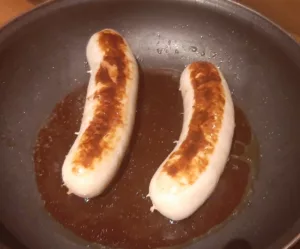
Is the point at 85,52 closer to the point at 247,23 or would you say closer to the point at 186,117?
the point at 186,117

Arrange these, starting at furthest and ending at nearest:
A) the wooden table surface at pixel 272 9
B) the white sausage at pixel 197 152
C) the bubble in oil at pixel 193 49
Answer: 1. the wooden table surface at pixel 272 9
2. the bubble in oil at pixel 193 49
3. the white sausage at pixel 197 152

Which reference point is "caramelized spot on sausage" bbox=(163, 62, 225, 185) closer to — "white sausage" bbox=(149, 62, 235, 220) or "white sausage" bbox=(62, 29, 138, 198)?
"white sausage" bbox=(149, 62, 235, 220)

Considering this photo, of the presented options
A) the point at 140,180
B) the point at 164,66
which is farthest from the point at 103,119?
the point at 164,66

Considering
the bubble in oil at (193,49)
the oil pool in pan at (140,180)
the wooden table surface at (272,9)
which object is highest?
the wooden table surface at (272,9)

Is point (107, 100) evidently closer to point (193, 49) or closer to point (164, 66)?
point (164, 66)

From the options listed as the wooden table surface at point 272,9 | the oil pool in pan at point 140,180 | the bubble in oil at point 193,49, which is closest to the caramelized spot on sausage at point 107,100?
the oil pool in pan at point 140,180

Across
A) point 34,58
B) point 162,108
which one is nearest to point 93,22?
point 34,58

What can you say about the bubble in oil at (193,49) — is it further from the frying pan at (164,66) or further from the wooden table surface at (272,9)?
the wooden table surface at (272,9)
